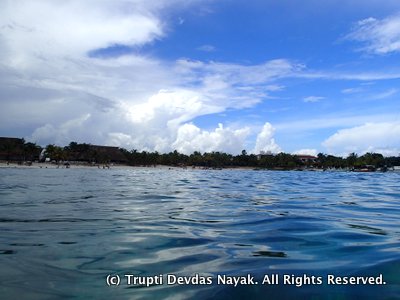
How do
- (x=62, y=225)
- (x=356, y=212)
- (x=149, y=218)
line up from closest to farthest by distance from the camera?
(x=62, y=225), (x=149, y=218), (x=356, y=212)

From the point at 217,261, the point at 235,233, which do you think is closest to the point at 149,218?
the point at 235,233

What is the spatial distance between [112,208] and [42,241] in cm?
610

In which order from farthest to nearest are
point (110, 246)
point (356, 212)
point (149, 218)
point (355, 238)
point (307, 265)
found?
point (356, 212), point (149, 218), point (355, 238), point (110, 246), point (307, 265)

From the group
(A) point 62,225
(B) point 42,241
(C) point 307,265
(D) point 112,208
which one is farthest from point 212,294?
(D) point 112,208

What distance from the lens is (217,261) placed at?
6.41 metres

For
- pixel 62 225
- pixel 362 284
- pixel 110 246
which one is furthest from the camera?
pixel 62 225

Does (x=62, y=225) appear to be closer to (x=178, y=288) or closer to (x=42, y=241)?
(x=42, y=241)

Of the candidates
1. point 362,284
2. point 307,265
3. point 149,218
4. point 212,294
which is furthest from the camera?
point 149,218

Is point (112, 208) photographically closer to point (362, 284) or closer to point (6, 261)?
point (6, 261)

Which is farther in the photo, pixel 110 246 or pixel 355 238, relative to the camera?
pixel 355 238

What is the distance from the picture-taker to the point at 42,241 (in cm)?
788

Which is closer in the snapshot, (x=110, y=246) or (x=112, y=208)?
(x=110, y=246)

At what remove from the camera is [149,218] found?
37.8 feet

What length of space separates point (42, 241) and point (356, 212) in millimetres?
10368
